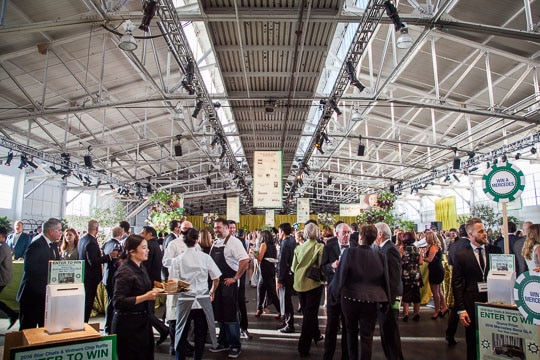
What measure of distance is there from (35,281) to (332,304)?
2.98m

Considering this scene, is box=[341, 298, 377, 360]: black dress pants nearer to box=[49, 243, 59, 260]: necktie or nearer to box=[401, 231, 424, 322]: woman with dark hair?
box=[401, 231, 424, 322]: woman with dark hair

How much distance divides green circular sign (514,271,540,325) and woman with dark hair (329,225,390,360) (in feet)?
3.62

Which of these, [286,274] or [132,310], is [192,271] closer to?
[132,310]

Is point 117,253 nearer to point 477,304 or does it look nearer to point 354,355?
point 354,355

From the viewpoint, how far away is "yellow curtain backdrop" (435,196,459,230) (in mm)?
21703

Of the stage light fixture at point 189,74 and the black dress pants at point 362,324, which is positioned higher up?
the stage light fixture at point 189,74

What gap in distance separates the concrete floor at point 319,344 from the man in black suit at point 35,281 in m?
1.10

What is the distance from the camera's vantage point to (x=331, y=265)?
13.0 ft

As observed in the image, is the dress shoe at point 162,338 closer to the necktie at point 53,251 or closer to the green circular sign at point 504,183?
the necktie at point 53,251

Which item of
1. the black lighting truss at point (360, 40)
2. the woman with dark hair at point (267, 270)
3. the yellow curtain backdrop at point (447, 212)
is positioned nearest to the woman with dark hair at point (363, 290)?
the woman with dark hair at point (267, 270)

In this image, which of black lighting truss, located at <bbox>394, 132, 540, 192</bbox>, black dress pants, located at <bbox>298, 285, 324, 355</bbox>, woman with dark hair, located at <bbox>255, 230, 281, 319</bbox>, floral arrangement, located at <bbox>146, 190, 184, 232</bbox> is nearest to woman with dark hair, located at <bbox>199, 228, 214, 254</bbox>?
black dress pants, located at <bbox>298, 285, 324, 355</bbox>

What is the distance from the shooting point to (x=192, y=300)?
3.39m

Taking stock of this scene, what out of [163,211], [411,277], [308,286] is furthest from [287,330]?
[163,211]

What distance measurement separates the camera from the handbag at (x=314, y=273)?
4.18 meters
